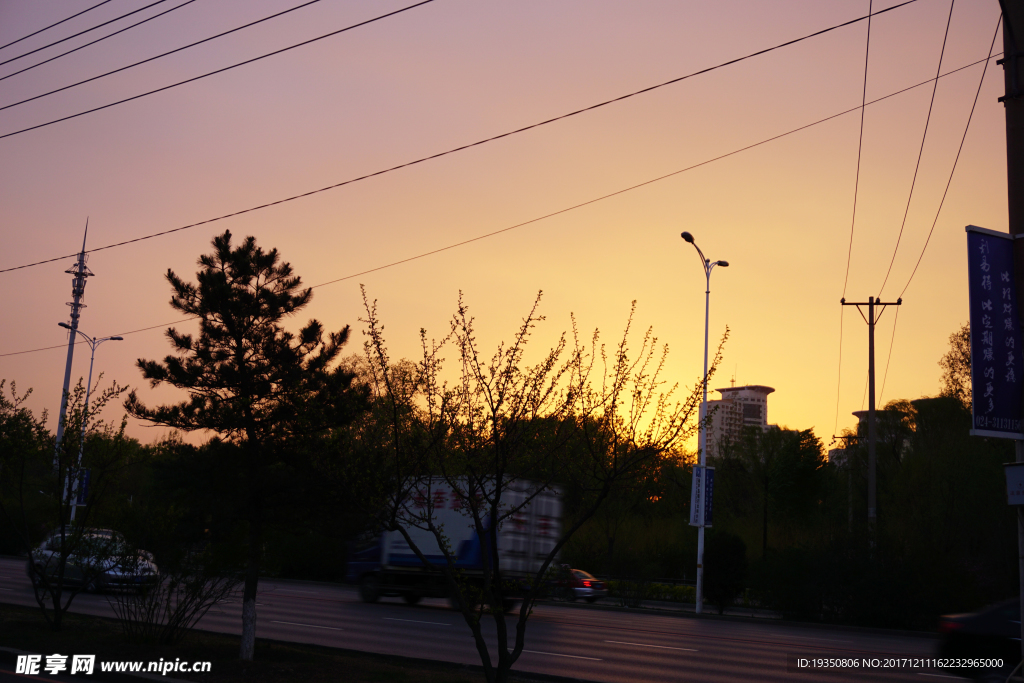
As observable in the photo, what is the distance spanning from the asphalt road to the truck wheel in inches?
25.4

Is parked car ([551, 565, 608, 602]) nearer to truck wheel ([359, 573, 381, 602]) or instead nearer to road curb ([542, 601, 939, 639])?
road curb ([542, 601, 939, 639])

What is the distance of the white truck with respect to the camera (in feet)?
73.5

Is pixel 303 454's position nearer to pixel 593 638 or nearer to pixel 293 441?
pixel 293 441

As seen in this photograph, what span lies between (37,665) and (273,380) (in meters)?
4.39

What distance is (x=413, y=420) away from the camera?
8.09 m

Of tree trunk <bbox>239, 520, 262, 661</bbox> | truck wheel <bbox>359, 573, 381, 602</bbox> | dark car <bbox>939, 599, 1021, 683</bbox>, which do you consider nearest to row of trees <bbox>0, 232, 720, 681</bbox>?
tree trunk <bbox>239, 520, 262, 661</bbox>

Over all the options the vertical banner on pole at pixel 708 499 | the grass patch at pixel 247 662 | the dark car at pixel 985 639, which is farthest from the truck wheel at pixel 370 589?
the dark car at pixel 985 639

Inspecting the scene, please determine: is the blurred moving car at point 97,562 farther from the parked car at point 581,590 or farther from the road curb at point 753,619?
the parked car at point 581,590

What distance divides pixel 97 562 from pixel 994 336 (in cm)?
1214

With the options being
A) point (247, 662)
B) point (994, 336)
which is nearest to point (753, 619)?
point (247, 662)

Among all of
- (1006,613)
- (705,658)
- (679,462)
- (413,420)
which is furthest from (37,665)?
(1006,613)

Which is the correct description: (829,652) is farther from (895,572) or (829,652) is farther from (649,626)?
(895,572)

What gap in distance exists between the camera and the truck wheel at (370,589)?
82.1 feet

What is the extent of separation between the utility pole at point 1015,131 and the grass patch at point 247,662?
695cm
